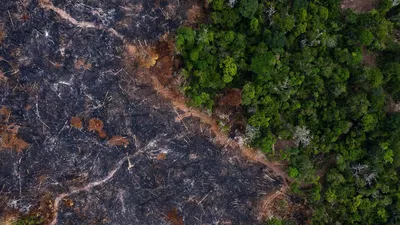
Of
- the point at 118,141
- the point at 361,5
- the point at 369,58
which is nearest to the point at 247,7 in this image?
the point at 361,5


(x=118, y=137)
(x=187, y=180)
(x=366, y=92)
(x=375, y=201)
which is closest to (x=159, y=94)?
(x=118, y=137)

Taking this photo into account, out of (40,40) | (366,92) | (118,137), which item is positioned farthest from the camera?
(366,92)

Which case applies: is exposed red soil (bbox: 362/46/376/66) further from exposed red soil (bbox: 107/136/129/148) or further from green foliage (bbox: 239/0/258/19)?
exposed red soil (bbox: 107/136/129/148)

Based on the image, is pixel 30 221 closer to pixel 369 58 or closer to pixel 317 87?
pixel 317 87

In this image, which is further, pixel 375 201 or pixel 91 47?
pixel 375 201

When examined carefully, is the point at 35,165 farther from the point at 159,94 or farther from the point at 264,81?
the point at 264,81

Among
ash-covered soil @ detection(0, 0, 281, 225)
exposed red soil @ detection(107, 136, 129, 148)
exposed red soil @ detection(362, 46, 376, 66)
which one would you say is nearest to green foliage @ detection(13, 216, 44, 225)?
ash-covered soil @ detection(0, 0, 281, 225)
